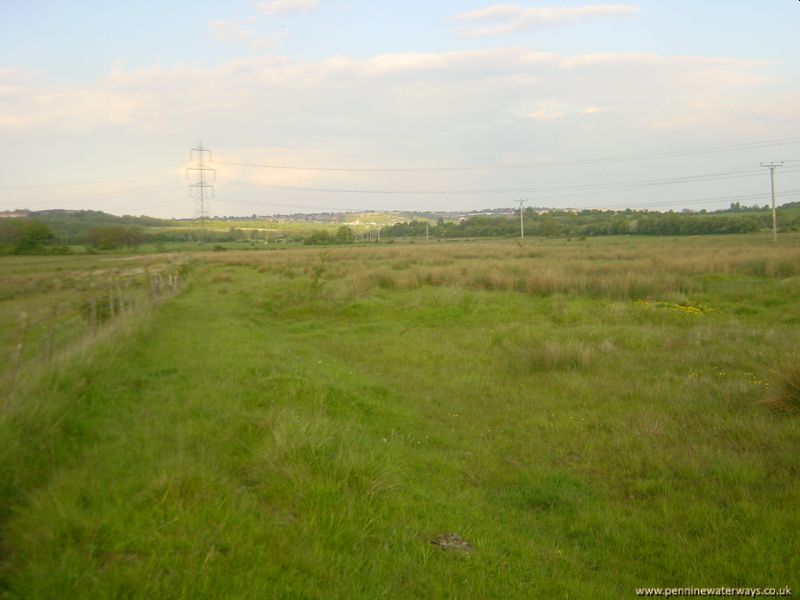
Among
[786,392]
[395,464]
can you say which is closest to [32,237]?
[395,464]

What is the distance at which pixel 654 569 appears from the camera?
4500 millimetres

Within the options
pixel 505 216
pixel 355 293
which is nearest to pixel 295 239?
pixel 505 216

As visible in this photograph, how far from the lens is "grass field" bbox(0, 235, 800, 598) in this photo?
3.99 meters

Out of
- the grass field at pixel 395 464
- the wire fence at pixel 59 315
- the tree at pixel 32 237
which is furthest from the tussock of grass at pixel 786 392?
the tree at pixel 32 237

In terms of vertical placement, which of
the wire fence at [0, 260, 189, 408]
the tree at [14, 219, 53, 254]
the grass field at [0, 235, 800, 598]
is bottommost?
the grass field at [0, 235, 800, 598]

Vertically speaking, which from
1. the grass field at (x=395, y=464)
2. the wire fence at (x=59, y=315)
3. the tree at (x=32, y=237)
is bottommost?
the grass field at (x=395, y=464)

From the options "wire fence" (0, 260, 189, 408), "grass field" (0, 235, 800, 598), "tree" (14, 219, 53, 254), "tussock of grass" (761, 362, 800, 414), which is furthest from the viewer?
"tree" (14, 219, 53, 254)

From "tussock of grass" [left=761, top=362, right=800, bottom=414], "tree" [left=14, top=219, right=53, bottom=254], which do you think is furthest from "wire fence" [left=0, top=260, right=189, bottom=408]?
"tussock of grass" [left=761, top=362, right=800, bottom=414]

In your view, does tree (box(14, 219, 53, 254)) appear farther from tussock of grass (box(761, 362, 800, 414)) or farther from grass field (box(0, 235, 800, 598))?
tussock of grass (box(761, 362, 800, 414))

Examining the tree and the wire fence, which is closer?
the wire fence

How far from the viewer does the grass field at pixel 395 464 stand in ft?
13.1

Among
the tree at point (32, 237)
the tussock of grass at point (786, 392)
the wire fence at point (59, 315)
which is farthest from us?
the tree at point (32, 237)

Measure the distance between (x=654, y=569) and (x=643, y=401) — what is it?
4.53 metres

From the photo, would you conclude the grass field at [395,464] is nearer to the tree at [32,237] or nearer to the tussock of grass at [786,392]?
the tussock of grass at [786,392]
